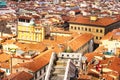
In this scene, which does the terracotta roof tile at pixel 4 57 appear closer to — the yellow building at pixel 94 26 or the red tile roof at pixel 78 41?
the red tile roof at pixel 78 41

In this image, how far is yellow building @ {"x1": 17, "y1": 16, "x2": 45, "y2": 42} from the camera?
60206mm

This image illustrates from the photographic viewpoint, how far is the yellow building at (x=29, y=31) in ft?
198

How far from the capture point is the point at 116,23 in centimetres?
7675

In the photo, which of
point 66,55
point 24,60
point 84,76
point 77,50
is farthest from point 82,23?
point 66,55

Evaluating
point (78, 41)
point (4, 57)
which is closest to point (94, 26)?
point (78, 41)

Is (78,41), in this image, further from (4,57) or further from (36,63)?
(36,63)

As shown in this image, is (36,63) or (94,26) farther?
(94,26)

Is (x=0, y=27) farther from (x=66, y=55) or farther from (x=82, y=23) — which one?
(x=66, y=55)

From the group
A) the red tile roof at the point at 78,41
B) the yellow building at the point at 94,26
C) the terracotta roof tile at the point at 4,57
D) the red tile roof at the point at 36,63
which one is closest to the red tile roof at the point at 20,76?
the red tile roof at the point at 36,63

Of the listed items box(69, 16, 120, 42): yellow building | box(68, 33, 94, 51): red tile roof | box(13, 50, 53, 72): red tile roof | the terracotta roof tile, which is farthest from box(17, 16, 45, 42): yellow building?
box(69, 16, 120, 42): yellow building

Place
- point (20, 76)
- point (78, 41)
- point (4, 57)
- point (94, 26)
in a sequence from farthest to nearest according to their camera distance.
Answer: point (94, 26), point (78, 41), point (4, 57), point (20, 76)

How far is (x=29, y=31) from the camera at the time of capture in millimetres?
61031

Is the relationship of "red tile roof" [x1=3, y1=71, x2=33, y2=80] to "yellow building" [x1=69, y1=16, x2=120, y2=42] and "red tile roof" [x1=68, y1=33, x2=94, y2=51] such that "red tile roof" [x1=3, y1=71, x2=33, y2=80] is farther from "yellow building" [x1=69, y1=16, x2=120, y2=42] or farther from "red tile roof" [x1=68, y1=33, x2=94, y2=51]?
"yellow building" [x1=69, y1=16, x2=120, y2=42]

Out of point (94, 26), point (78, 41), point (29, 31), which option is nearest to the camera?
point (78, 41)
